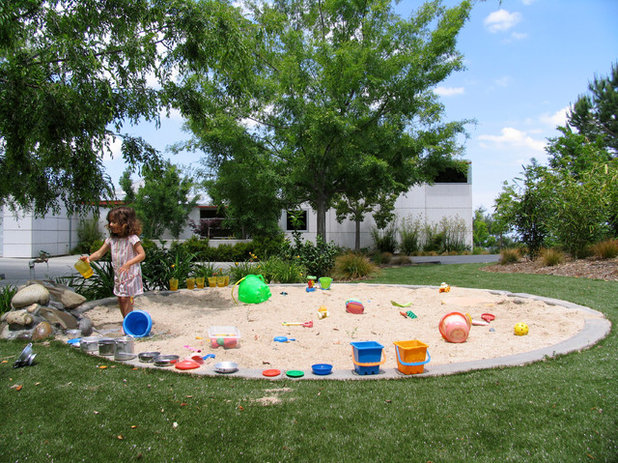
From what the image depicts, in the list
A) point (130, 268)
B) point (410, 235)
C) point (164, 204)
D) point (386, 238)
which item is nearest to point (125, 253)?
point (130, 268)

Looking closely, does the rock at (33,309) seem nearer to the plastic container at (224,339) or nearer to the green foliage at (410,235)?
the plastic container at (224,339)

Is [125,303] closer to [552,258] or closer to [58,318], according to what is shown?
[58,318]

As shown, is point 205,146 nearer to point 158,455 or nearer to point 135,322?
point 135,322

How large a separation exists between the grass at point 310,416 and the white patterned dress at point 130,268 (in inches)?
56.4

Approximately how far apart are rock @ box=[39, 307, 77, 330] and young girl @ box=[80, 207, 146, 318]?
55 cm

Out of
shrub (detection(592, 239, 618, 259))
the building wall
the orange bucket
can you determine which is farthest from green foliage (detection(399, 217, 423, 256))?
the orange bucket

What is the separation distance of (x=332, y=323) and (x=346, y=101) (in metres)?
9.31

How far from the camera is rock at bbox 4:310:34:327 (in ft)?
14.6

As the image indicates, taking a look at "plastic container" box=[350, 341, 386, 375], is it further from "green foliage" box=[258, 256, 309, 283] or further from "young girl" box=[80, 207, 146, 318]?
"green foliage" box=[258, 256, 309, 283]

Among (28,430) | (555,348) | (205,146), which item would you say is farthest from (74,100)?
(205,146)

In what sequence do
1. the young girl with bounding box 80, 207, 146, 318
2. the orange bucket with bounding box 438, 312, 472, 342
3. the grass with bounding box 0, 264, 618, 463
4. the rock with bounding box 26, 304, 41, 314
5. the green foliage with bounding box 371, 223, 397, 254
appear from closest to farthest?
the grass with bounding box 0, 264, 618, 463
the orange bucket with bounding box 438, 312, 472, 342
the rock with bounding box 26, 304, 41, 314
the young girl with bounding box 80, 207, 146, 318
the green foliage with bounding box 371, 223, 397, 254

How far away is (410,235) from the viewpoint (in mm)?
21312

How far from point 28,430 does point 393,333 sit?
3505 millimetres

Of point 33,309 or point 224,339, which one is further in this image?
point 33,309
